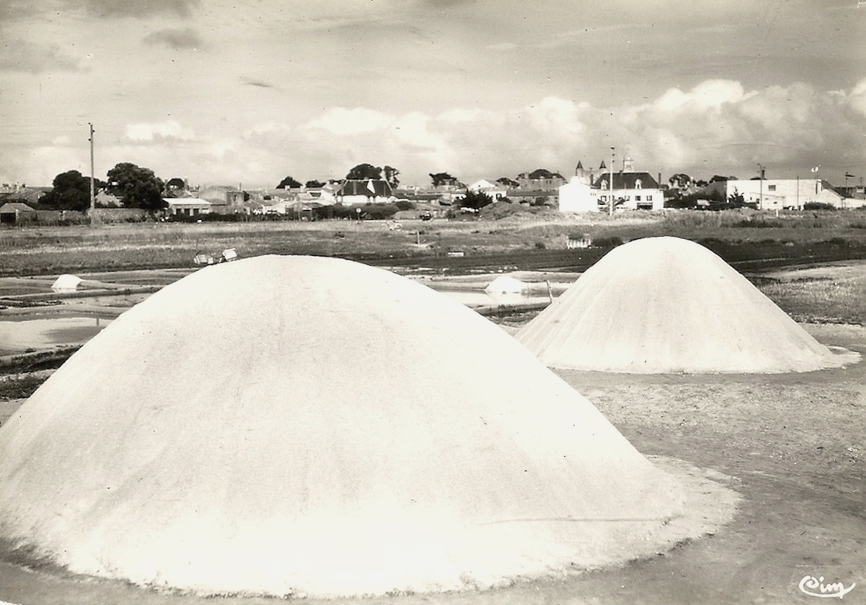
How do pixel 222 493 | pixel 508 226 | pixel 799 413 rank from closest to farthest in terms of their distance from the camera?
1. pixel 222 493
2. pixel 799 413
3. pixel 508 226

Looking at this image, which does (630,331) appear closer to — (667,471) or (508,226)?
(667,471)

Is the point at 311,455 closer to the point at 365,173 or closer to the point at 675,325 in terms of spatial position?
the point at 675,325

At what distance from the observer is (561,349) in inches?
646

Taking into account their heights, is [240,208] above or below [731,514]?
above

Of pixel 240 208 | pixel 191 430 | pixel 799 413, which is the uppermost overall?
pixel 240 208

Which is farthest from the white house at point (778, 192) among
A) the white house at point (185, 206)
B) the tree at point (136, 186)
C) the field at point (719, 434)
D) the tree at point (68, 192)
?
the tree at point (68, 192)

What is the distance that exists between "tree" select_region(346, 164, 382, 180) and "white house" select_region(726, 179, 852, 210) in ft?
69.4

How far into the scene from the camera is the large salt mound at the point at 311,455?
6.42m

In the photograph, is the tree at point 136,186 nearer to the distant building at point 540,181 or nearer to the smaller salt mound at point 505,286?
the smaller salt mound at point 505,286

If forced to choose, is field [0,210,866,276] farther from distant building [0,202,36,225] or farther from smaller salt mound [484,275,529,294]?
smaller salt mound [484,275,529,294]

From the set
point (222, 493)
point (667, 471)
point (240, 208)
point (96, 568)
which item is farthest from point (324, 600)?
point (240, 208)

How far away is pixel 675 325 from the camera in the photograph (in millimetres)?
16016

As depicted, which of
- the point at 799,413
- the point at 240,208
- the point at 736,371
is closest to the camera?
the point at 799,413

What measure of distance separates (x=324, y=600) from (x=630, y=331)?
10.9m
